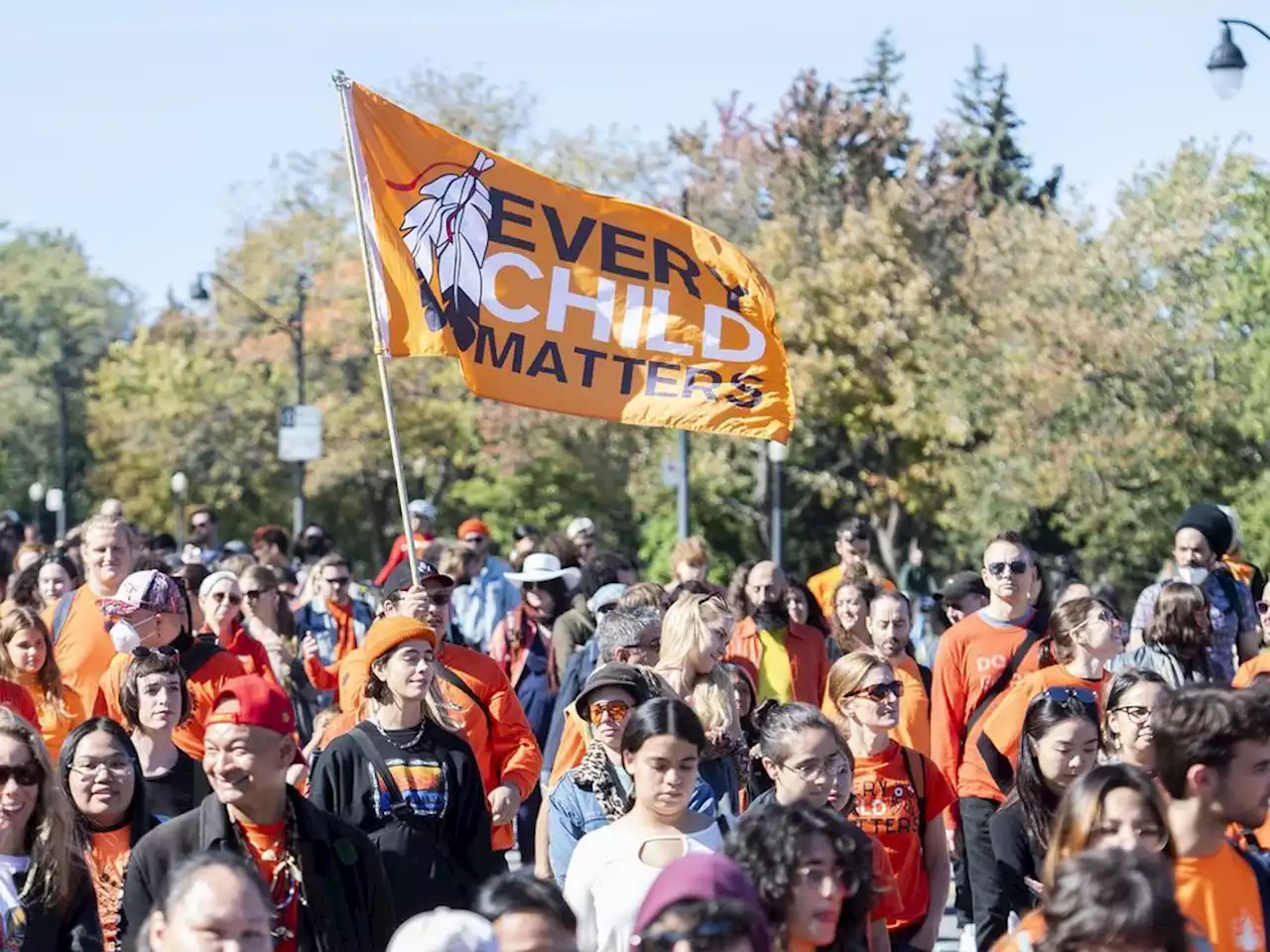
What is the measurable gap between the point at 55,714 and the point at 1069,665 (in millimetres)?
4128

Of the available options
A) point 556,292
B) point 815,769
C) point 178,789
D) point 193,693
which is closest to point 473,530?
point 556,292

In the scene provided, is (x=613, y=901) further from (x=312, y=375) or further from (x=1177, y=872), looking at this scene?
(x=312, y=375)

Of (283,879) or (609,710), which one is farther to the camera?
(609,710)

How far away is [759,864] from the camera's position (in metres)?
5.04

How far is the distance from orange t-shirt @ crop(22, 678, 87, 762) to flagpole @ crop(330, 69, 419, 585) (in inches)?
58.4

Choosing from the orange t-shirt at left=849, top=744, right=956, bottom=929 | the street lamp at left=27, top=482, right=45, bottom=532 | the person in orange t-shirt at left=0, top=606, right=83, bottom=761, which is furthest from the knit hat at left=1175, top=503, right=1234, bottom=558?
the street lamp at left=27, top=482, right=45, bottom=532

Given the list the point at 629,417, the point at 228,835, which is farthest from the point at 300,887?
the point at 629,417

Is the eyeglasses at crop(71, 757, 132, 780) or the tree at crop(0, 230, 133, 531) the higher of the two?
the tree at crop(0, 230, 133, 531)

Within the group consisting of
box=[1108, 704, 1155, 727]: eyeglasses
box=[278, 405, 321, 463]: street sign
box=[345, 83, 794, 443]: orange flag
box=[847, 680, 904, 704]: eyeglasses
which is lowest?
box=[1108, 704, 1155, 727]: eyeglasses

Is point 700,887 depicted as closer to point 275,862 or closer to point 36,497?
point 275,862

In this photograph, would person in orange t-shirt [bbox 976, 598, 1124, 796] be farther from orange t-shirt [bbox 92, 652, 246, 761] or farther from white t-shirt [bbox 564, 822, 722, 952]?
orange t-shirt [bbox 92, 652, 246, 761]

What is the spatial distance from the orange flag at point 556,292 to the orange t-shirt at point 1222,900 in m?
5.21

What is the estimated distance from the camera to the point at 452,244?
1022 centimetres

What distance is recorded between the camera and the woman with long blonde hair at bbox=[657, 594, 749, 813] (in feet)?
25.3
